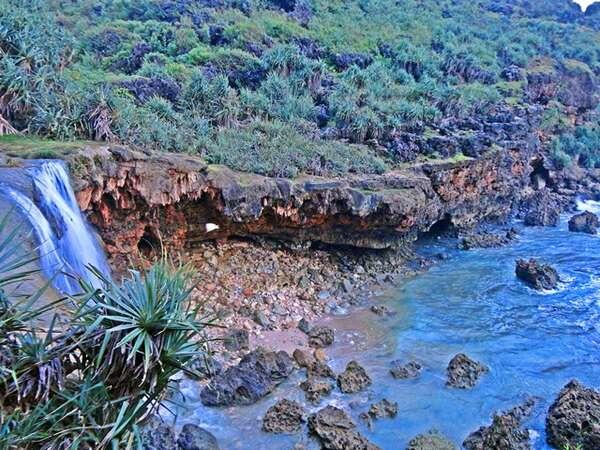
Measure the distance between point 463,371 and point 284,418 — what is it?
19.7ft

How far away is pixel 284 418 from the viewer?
12.8 metres

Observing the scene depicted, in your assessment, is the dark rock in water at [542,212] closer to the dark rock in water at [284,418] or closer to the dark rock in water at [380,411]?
the dark rock in water at [380,411]

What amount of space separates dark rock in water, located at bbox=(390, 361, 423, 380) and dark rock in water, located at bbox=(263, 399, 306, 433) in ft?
12.1

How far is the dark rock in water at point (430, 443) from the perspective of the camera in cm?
1215

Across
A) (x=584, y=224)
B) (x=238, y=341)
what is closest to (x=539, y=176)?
(x=584, y=224)

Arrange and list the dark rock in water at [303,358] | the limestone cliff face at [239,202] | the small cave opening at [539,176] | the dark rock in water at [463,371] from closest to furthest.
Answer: the dark rock in water at [463,371] < the dark rock in water at [303,358] < the limestone cliff face at [239,202] < the small cave opening at [539,176]

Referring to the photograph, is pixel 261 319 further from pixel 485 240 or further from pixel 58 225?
pixel 485 240

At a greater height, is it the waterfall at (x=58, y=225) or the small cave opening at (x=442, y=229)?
the waterfall at (x=58, y=225)

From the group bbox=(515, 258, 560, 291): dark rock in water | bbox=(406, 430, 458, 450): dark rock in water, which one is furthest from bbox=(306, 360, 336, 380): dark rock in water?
bbox=(515, 258, 560, 291): dark rock in water

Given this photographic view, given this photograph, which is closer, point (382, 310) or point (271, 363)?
point (271, 363)

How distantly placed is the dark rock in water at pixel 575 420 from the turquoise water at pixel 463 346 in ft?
1.69

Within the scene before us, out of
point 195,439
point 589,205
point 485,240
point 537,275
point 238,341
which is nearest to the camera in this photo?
point 195,439

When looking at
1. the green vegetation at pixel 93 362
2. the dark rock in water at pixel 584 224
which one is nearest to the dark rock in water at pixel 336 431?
the green vegetation at pixel 93 362

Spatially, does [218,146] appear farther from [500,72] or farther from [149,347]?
[500,72]
